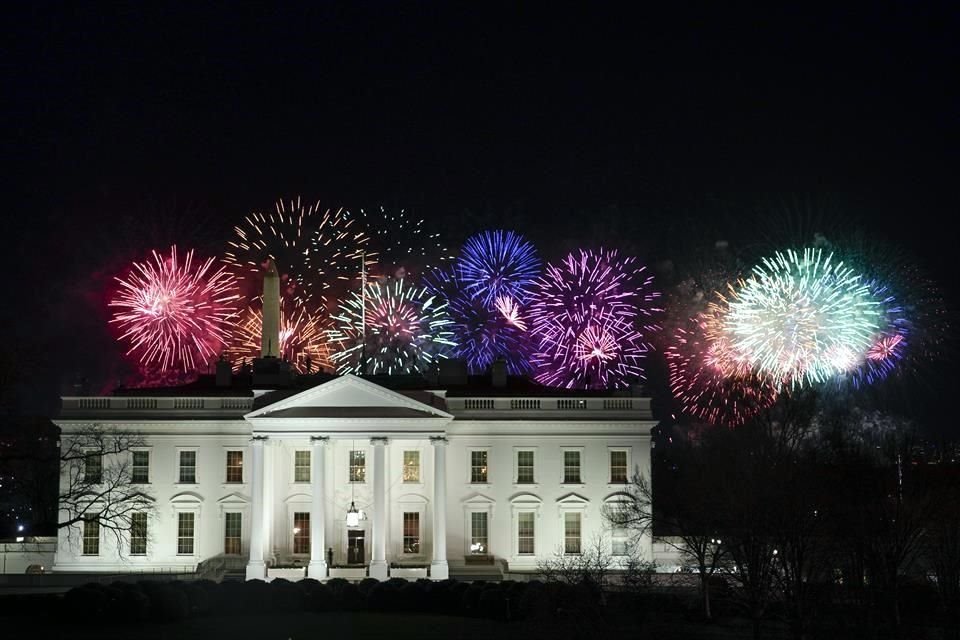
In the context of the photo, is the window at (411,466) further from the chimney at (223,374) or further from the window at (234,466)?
the chimney at (223,374)

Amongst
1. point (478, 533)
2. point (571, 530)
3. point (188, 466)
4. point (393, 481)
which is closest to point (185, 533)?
point (188, 466)

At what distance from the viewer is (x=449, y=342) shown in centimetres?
7344

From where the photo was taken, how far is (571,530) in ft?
233

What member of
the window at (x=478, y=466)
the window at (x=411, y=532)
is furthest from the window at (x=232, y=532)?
the window at (x=478, y=466)

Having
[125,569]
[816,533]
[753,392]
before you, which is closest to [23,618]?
[125,569]

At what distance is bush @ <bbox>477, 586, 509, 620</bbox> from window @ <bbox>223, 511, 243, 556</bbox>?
22817mm

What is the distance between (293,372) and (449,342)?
798 cm

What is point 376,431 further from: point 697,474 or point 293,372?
point 697,474

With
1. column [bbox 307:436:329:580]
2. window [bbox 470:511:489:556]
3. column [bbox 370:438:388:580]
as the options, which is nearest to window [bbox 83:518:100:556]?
column [bbox 307:436:329:580]

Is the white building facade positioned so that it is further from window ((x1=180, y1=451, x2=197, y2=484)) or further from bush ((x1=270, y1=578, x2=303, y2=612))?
bush ((x1=270, y1=578, x2=303, y2=612))

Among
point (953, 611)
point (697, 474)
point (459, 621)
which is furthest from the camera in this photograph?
point (697, 474)

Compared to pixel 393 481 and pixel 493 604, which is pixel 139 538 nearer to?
pixel 393 481

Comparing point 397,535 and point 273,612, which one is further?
point 397,535

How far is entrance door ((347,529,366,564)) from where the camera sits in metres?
70.7
